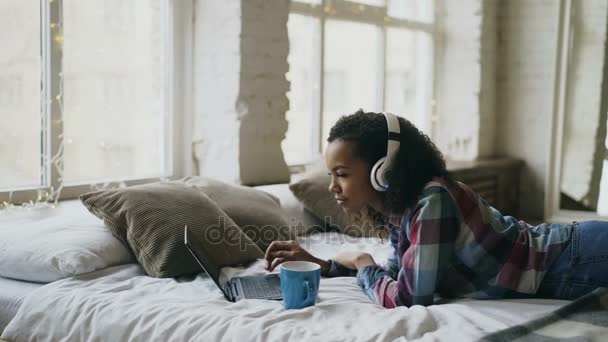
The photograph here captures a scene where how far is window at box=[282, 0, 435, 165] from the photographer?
3.64m

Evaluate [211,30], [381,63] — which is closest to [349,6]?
[381,63]

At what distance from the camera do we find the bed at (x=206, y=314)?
1307mm

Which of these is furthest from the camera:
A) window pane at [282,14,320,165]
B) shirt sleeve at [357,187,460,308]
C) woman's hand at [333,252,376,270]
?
window pane at [282,14,320,165]

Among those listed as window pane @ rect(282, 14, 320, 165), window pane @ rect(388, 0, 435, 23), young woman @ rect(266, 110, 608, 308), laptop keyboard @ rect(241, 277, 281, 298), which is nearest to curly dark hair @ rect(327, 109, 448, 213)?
young woman @ rect(266, 110, 608, 308)

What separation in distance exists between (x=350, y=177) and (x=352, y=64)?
8.28 feet

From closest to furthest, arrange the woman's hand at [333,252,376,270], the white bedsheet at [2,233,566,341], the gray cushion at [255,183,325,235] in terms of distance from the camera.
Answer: the white bedsheet at [2,233,566,341], the woman's hand at [333,252,376,270], the gray cushion at [255,183,325,235]

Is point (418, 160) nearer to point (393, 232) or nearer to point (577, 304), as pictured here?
point (393, 232)

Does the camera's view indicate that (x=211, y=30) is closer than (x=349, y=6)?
Yes

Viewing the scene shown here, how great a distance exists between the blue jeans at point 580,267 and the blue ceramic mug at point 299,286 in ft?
1.71

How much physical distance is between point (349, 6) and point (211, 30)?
1.12 m

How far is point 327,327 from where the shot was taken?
1.34m

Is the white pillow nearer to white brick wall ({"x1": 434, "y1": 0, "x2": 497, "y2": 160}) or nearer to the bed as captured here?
the bed

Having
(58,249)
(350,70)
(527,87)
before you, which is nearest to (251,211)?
(58,249)

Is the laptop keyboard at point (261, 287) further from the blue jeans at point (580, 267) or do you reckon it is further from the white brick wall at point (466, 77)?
the white brick wall at point (466, 77)
